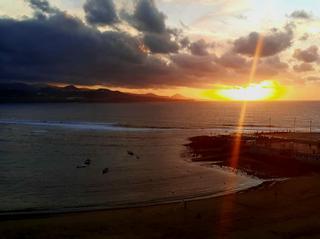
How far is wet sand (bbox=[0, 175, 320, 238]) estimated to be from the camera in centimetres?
2778

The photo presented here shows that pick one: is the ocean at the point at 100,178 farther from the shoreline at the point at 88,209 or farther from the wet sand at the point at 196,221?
the wet sand at the point at 196,221

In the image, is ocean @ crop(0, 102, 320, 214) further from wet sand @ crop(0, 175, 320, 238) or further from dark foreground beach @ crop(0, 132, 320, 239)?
wet sand @ crop(0, 175, 320, 238)

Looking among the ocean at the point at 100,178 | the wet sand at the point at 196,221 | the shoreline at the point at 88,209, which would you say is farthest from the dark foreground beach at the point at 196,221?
the ocean at the point at 100,178

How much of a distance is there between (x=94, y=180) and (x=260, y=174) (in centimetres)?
2170

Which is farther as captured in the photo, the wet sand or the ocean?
the ocean

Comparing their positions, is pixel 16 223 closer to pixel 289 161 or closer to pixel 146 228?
pixel 146 228

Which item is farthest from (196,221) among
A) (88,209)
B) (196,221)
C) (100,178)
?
(100,178)

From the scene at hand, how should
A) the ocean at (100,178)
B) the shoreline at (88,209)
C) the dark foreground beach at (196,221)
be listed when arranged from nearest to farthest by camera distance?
1. the dark foreground beach at (196,221)
2. the shoreline at (88,209)
3. the ocean at (100,178)

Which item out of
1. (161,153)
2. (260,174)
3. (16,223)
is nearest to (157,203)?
(16,223)

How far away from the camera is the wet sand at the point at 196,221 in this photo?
2778 centimetres

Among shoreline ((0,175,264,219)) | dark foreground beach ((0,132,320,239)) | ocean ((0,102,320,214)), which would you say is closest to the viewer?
dark foreground beach ((0,132,320,239))

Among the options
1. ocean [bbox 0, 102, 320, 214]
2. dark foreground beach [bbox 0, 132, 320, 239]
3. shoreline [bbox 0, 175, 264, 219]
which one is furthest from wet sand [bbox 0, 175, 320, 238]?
ocean [bbox 0, 102, 320, 214]

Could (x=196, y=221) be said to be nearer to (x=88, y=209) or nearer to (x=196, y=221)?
Result: (x=196, y=221)

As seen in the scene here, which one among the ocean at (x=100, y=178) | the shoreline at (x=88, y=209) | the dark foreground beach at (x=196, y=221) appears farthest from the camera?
the ocean at (x=100, y=178)
